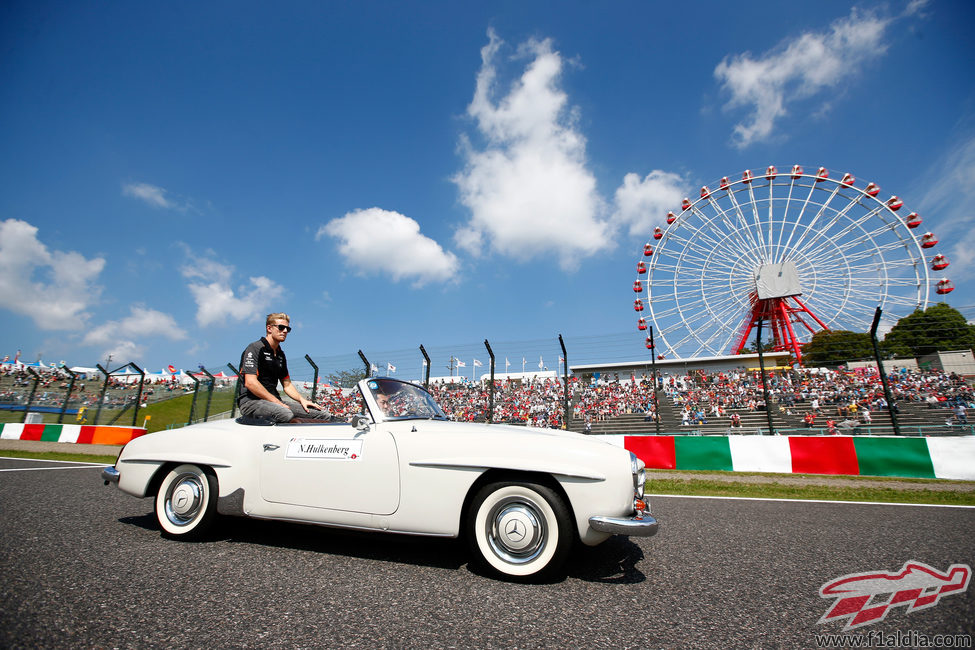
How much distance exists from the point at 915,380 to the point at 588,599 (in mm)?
19781

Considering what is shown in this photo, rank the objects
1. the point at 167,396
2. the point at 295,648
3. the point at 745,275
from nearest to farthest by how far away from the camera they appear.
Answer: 1. the point at 295,648
2. the point at 167,396
3. the point at 745,275

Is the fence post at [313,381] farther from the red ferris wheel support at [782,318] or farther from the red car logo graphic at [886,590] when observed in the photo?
the red ferris wheel support at [782,318]

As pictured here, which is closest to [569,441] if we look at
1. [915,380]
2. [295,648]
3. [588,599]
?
[588,599]

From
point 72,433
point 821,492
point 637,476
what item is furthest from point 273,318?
point 72,433

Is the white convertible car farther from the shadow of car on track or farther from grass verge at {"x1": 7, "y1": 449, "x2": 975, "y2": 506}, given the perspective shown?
grass verge at {"x1": 7, "y1": 449, "x2": 975, "y2": 506}

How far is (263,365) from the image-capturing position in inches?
161

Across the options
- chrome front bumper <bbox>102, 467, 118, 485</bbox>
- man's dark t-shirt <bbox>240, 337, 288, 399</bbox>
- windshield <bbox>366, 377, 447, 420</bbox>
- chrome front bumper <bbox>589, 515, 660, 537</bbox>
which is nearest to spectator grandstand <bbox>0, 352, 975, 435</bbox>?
man's dark t-shirt <bbox>240, 337, 288, 399</bbox>

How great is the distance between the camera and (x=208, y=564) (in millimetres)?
2676

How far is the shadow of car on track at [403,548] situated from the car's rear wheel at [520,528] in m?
0.11

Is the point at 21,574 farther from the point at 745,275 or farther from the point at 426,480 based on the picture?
the point at 745,275

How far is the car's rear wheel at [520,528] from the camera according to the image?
2527 mm

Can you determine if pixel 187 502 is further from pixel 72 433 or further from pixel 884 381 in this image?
pixel 72 433

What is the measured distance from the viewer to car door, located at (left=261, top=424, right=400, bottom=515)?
2883 millimetres

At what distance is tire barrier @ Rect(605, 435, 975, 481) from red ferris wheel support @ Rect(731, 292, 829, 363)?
29.8 m
